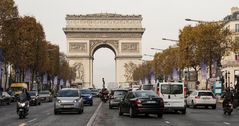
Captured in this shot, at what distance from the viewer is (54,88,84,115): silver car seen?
1573 inches

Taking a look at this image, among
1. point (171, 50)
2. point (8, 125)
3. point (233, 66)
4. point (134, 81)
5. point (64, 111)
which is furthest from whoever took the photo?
point (134, 81)

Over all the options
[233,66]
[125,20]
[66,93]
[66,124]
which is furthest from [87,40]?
[66,124]

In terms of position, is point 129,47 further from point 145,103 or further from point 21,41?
point 145,103

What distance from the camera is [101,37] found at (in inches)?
7382

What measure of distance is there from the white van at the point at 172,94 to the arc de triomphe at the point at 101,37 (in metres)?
143

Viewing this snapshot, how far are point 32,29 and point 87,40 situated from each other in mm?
98556

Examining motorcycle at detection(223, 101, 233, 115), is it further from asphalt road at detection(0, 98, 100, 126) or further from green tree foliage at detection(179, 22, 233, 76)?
green tree foliage at detection(179, 22, 233, 76)

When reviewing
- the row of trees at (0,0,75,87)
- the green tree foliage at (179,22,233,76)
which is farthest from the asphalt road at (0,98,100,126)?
the green tree foliage at (179,22,233,76)

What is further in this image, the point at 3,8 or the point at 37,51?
the point at 37,51

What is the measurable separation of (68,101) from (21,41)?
146 feet

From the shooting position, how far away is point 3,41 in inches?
2889

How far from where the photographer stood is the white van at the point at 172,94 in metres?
41.3

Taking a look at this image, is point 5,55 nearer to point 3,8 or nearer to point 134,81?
point 3,8

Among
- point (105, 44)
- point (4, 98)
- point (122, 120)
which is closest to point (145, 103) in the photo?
point (122, 120)
